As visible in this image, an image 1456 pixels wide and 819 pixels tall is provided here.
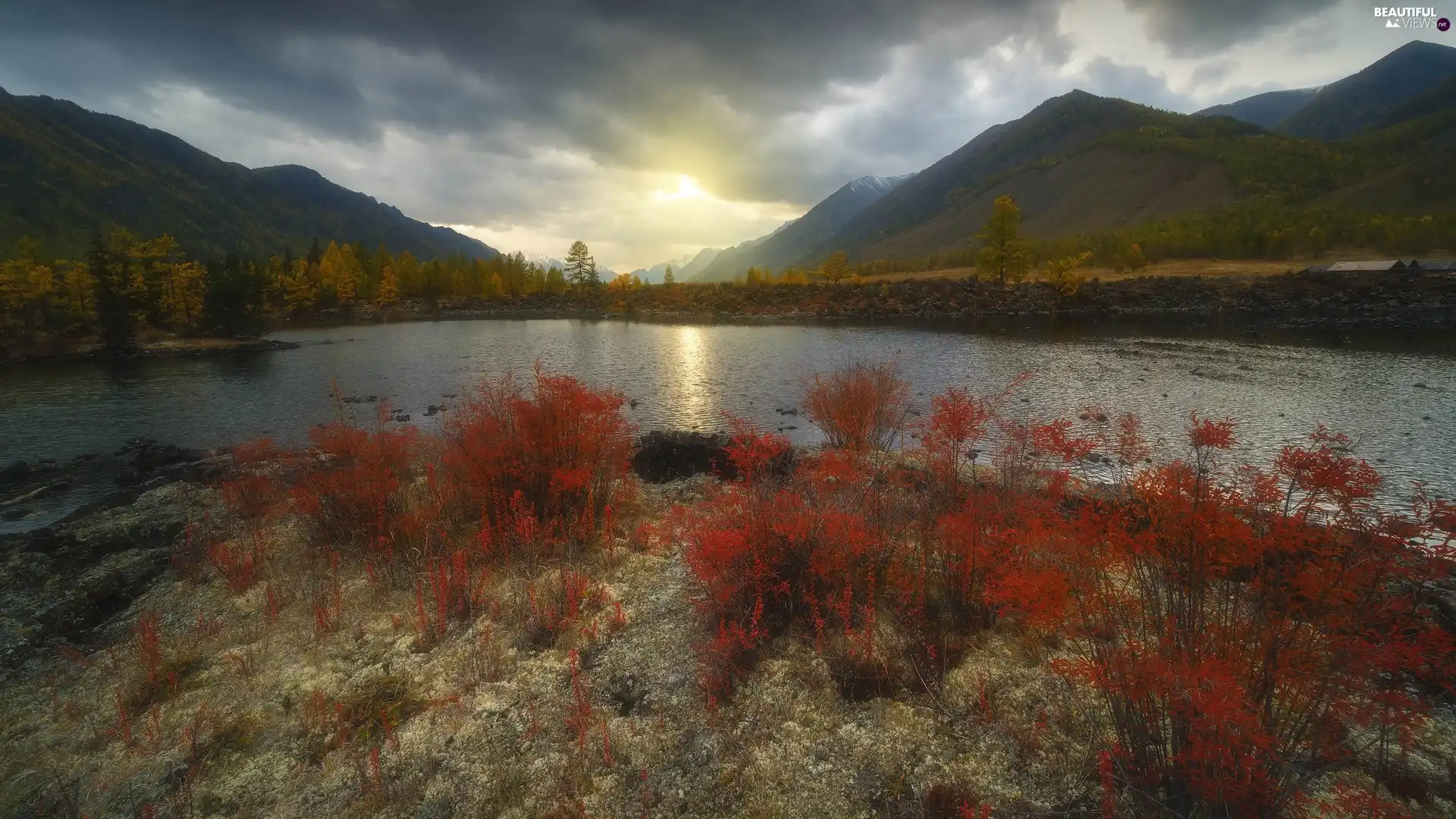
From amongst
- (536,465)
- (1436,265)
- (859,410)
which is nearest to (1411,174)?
(1436,265)

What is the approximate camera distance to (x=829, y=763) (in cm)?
589

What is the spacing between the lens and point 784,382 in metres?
31.0

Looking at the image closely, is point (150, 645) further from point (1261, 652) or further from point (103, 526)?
point (1261, 652)

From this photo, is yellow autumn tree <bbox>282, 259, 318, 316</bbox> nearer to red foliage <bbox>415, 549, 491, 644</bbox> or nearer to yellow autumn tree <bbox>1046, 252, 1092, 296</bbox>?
red foliage <bbox>415, 549, 491, 644</bbox>

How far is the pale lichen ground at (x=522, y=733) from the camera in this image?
559 centimetres

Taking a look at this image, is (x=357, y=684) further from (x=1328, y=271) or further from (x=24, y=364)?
(x=1328, y=271)

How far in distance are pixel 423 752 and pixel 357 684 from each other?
1822 millimetres

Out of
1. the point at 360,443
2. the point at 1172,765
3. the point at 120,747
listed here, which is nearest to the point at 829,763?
the point at 1172,765

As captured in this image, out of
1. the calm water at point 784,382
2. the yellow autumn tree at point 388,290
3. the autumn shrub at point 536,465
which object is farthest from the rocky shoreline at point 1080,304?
A: the autumn shrub at point 536,465

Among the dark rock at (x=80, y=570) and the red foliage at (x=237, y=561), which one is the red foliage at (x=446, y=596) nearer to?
the red foliage at (x=237, y=561)

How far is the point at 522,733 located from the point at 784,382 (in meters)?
25.7

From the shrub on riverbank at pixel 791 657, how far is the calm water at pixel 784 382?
11487mm

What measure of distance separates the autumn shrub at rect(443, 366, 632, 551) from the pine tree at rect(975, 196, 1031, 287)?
7296cm

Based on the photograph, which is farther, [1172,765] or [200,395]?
[200,395]
